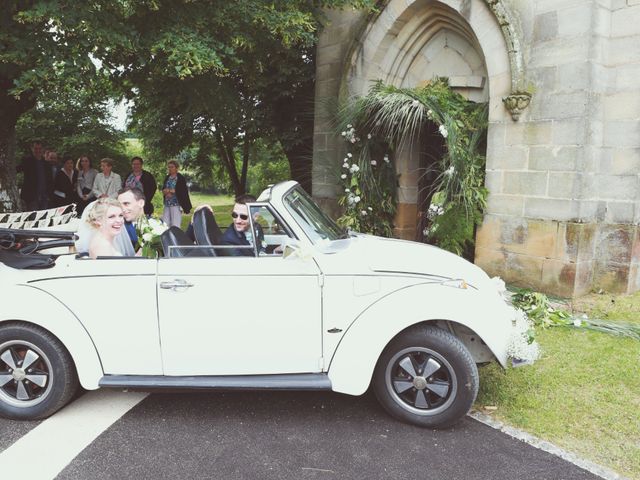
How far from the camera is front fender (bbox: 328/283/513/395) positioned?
3.62m

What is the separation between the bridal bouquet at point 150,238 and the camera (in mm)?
4605

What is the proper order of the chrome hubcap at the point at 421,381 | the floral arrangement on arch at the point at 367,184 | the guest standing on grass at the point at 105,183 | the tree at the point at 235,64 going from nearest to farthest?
the chrome hubcap at the point at 421,381
the tree at the point at 235,64
the floral arrangement on arch at the point at 367,184
the guest standing on grass at the point at 105,183

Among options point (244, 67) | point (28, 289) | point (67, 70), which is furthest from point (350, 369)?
point (244, 67)

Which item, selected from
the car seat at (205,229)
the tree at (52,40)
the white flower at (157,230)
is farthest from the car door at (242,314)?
the tree at (52,40)

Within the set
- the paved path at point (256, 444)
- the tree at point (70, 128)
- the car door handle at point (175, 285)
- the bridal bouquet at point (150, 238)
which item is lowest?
the paved path at point (256, 444)

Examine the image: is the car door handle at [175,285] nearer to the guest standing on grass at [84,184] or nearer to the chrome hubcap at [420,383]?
the chrome hubcap at [420,383]

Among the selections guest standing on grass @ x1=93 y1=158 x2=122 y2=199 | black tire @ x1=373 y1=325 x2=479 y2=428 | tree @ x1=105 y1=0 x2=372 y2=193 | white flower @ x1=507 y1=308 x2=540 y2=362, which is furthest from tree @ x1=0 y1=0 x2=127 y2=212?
white flower @ x1=507 y1=308 x2=540 y2=362

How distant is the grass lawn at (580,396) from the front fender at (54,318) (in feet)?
9.53

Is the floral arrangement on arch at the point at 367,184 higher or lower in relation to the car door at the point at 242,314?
higher

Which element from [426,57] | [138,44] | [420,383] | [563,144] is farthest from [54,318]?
[426,57]

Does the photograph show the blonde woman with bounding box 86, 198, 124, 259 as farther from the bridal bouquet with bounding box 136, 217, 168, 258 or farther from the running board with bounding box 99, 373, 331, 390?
the running board with bounding box 99, 373, 331, 390

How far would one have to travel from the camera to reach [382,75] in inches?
374

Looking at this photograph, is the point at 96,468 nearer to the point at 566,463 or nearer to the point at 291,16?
the point at 566,463

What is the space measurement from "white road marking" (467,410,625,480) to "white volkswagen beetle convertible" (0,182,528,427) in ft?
1.18
